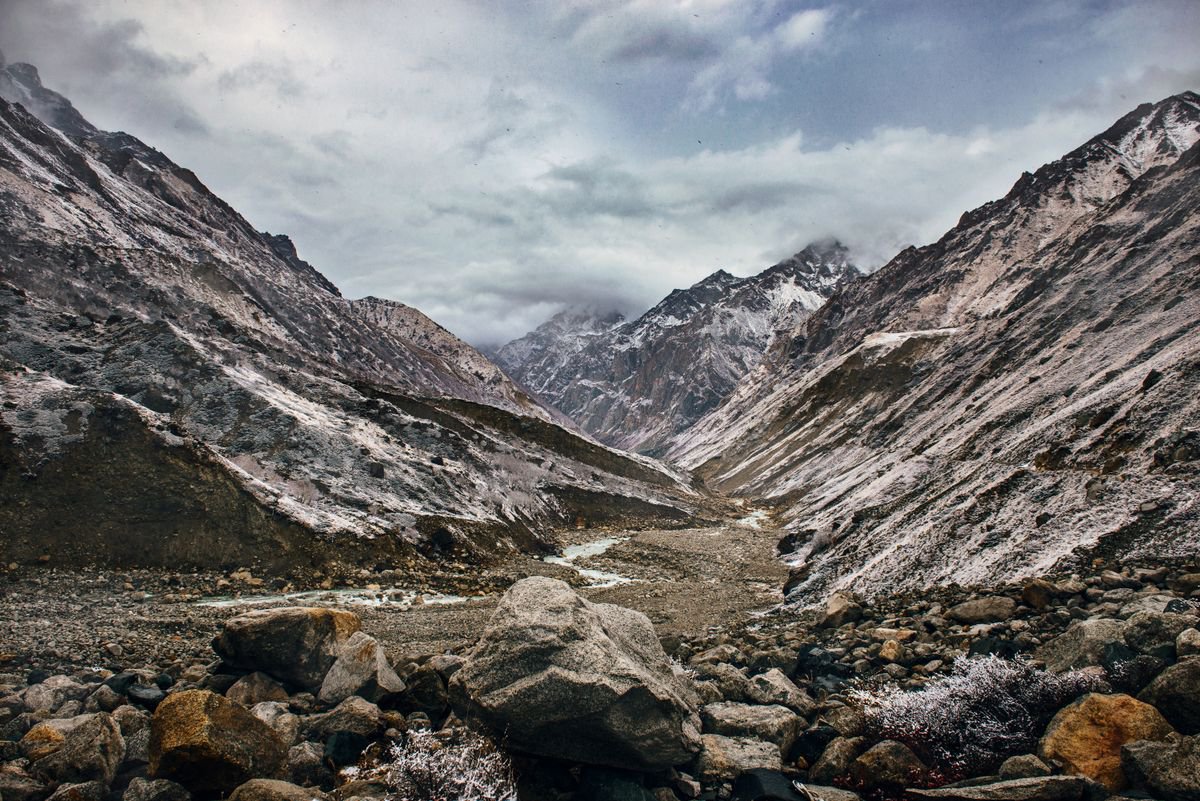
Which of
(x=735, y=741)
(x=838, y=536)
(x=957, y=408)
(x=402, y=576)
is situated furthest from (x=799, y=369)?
(x=735, y=741)

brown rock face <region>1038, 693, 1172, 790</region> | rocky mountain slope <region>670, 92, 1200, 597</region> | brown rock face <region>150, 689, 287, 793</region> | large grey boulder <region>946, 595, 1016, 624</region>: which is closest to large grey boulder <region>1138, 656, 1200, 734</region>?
brown rock face <region>1038, 693, 1172, 790</region>

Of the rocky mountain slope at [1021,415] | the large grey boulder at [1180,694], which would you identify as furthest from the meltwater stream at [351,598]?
the large grey boulder at [1180,694]

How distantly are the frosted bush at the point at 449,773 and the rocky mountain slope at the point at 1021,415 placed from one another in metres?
14.4

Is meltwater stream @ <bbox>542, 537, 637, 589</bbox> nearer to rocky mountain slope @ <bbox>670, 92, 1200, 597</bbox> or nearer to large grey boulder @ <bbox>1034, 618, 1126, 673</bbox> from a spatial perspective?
rocky mountain slope @ <bbox>670, 92, 1200, 597</bbox>

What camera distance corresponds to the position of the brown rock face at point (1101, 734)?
689 cm

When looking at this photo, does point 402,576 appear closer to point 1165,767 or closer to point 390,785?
point 390,785

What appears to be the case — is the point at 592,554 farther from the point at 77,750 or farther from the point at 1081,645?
the point at 77,750

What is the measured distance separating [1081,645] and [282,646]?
13131mm

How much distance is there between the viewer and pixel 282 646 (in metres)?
10.6

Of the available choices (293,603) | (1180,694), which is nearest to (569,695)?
(1180,694)

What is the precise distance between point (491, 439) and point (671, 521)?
1987 centimetres

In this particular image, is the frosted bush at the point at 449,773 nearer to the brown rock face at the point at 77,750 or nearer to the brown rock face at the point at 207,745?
the brown rock face at the point at 207,745

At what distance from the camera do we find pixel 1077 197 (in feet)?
412

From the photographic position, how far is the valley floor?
12.9m
